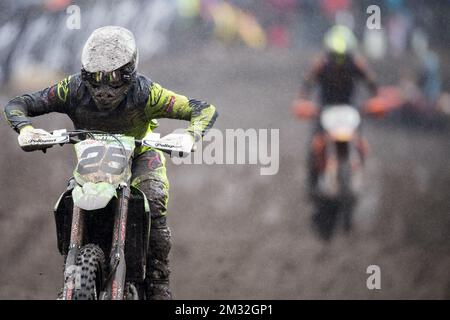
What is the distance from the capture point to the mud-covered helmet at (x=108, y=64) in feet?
18.6

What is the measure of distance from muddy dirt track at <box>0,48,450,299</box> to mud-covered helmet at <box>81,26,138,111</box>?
1.87 meters

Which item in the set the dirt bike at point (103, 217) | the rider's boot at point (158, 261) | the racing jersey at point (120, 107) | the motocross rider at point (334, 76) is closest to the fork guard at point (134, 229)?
the dirt bike at point (103, 217)

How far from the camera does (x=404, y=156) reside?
26.0 ft

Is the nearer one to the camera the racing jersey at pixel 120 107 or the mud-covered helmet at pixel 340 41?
the racing jersey at pixel 120 107

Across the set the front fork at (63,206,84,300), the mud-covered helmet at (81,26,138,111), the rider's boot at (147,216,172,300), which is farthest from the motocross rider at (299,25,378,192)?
the front fork at (63,206,84,300)

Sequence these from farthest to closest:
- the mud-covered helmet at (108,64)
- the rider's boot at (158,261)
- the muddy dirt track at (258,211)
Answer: the muddy dirt track at (258,211)
the rider's boot at (158,261)
the mud-covered helmet at (108,64)

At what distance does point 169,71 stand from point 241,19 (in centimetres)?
63

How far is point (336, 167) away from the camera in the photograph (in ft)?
25.8

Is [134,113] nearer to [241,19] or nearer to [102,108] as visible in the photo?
[102,108]

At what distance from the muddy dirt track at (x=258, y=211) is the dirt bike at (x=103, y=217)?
6.60 feet

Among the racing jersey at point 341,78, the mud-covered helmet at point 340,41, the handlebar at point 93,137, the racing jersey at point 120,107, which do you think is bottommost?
the handlebar at point 93,137

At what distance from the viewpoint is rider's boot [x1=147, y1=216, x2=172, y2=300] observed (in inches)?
235

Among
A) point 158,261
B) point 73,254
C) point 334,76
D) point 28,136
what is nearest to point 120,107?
point 28,136

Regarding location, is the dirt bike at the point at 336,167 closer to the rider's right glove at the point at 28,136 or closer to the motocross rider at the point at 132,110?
the motocross rider at the point at 132,110
